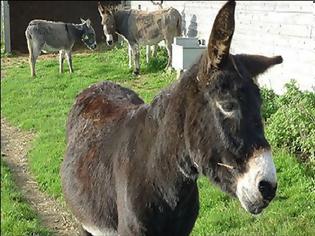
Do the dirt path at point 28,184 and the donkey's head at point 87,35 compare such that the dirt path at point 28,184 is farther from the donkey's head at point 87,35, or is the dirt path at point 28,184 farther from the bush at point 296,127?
the donkey's head at point 87,35

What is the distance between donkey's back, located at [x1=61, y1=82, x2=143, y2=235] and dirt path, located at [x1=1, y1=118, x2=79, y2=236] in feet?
4.63

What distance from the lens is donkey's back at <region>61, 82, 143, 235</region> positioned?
10.1 ft

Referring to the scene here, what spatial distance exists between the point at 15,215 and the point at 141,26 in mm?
9669

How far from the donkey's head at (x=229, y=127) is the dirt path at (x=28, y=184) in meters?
2.93

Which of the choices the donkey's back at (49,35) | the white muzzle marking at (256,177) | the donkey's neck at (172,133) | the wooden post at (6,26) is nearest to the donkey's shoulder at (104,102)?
the donkey's neck at (172,133)

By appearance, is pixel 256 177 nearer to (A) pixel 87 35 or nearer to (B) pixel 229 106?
(B) pixel 229 106

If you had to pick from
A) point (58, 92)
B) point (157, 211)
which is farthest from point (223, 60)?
point (58, 92)

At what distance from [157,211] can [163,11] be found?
38.9 ft

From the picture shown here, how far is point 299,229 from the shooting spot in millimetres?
4277

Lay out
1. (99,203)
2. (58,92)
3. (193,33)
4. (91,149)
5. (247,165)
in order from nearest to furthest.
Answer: (247,165) < (99,203) < (91,149) < (58,92) < (193,33)

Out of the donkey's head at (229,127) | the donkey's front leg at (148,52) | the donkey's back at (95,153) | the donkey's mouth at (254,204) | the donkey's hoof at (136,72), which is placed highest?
the donkey's head at (229,127)

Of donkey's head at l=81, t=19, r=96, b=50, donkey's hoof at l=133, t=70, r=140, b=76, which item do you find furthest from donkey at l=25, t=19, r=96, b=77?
donkey's hoof at l=133, t=70, r=140, b=76

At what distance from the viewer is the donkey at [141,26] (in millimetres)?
13867

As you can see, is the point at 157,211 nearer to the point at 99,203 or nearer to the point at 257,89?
the point at 99,203
